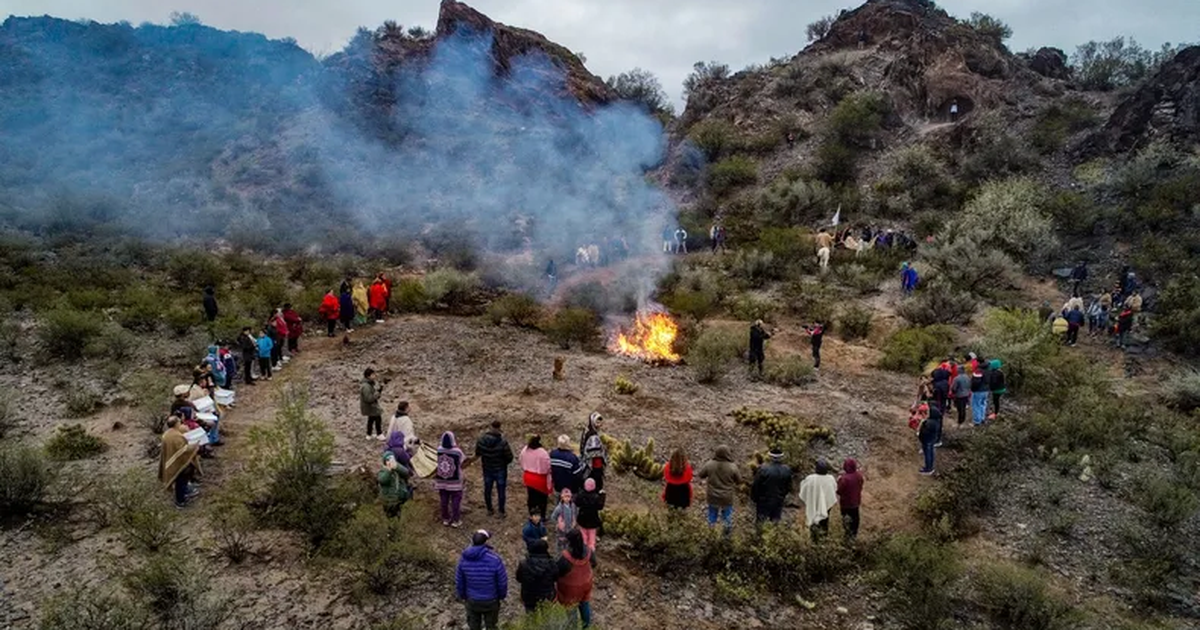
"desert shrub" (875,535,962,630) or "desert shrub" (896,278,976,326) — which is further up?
"desert shrub" (896,278,976,326)

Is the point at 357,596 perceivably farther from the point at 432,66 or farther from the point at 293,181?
the point at 432,66

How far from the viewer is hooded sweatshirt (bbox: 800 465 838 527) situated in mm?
8414

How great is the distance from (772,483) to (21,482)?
29.7 ft

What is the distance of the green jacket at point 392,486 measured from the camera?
25.9 ft

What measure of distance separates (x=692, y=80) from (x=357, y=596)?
166ft

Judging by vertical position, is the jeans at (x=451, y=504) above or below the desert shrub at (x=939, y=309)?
below

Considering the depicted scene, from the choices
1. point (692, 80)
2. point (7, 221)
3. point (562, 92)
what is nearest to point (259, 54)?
point (562, 92)

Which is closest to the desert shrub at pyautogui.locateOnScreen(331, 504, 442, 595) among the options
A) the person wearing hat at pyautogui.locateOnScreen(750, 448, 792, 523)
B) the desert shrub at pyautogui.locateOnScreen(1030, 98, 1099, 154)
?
the person wearing hat at pyautogui.locateOnScreen(750, 448, 792, 523)

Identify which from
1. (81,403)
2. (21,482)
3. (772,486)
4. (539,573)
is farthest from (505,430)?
(81,403)

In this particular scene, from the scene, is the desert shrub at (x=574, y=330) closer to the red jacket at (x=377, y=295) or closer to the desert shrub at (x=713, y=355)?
the desert shrub at (x=713, y=355)

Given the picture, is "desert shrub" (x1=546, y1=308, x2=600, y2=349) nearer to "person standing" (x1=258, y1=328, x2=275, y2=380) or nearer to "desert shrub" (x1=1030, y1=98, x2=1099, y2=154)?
"person standing" (x1=258, y1=328, x2=275, y2=380)

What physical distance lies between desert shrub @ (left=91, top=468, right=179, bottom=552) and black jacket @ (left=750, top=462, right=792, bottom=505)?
6696mm

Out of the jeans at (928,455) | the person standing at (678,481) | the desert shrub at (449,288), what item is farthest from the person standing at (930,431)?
the desert shrub at (449,288)

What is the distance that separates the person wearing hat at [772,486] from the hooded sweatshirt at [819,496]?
0.30 metres
